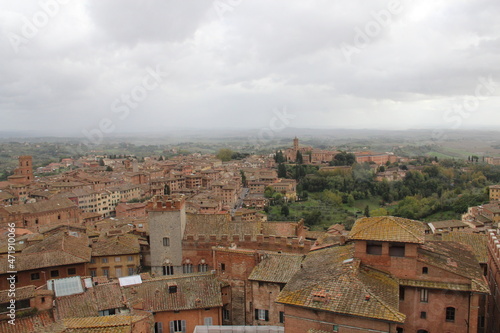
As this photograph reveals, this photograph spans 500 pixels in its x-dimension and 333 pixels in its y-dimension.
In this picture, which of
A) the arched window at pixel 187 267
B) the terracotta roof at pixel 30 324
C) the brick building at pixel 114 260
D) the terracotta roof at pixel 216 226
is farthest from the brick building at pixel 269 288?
the brick building at pixel 114 260

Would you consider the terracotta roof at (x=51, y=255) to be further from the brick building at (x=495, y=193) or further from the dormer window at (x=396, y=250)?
the brick building at (x=495, y=193)

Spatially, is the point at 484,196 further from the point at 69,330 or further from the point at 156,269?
the point at 69,330

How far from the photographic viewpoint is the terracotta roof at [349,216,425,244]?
13.8m

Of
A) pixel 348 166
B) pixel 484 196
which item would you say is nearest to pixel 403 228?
pixel 484 196

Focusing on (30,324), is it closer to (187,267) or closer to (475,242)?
(187,267)

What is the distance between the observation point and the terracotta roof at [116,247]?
22.9m

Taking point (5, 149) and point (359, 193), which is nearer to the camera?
point (359, 193)

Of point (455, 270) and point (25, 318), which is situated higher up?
point (455, 270)

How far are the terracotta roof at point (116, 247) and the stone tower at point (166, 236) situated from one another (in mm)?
1437

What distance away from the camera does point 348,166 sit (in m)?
112

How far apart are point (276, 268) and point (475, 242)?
12.2 m

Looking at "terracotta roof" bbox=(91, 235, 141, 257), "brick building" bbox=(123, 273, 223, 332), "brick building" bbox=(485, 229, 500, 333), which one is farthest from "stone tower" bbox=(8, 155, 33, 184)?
"brick building" bbox=(485, 229, 500, 333)

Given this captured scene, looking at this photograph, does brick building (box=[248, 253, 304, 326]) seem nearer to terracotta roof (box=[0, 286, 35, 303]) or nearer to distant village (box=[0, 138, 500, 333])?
distant village (box=[0, 138, 500, 333])

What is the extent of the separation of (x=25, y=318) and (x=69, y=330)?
423cm
